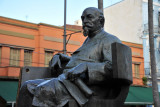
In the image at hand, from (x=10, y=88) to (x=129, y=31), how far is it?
48.6 feet

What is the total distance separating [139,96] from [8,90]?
9.75 metres

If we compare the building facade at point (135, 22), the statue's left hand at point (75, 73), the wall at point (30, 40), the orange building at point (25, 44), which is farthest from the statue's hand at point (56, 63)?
the building facade at point (135, 22)

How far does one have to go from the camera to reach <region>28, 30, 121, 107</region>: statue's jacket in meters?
3.11

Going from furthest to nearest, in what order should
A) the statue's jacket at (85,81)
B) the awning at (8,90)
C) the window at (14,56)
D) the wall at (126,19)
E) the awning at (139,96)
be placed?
the wall at (126,19), the awning at (139,96), the window at (14,56), the awning at (8,90), the statue's jacket at (85,81)

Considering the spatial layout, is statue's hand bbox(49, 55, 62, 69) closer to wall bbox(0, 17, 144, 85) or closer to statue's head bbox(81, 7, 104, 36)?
statue's head bbox(81, 7, 104, 36)

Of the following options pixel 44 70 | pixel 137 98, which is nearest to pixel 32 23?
pixel 137 98

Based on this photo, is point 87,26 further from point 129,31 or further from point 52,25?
point 129,31

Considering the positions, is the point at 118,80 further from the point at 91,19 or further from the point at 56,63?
the point at 56,63

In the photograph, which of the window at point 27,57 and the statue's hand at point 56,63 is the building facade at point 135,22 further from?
the statue's hand at point 56,63

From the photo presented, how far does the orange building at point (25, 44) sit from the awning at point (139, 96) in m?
5.33

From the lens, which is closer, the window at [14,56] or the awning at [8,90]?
the awning at [8,90]

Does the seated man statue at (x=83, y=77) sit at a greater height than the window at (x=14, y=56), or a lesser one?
lesser

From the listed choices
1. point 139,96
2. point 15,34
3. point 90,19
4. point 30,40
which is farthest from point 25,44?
point 90,19

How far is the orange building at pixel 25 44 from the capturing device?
59.3ft
